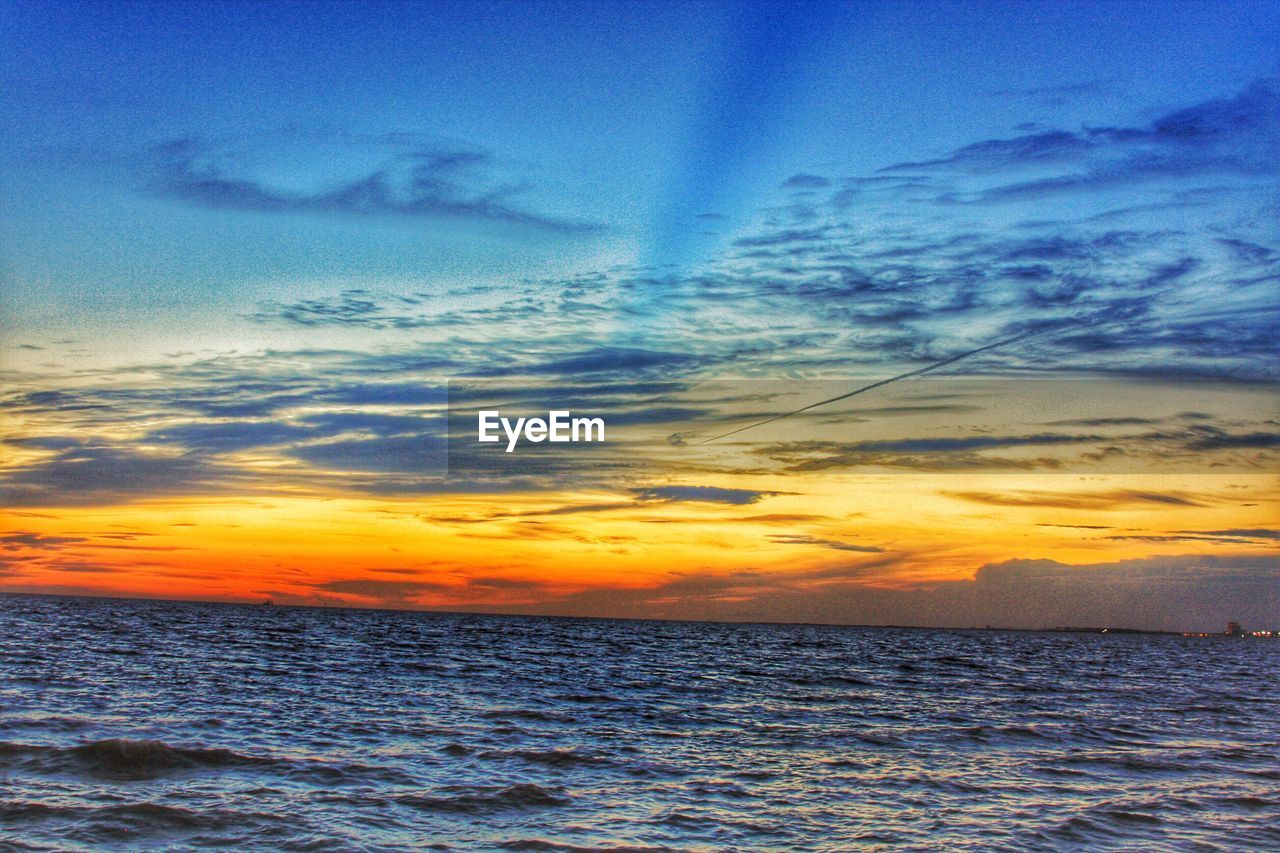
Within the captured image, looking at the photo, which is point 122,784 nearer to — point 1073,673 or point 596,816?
point 596,816

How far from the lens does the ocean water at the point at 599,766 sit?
1409 cm

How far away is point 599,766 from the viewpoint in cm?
1952

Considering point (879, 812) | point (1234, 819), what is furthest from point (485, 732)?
point (1234, 819)

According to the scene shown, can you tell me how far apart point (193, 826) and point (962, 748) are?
54.6 feet

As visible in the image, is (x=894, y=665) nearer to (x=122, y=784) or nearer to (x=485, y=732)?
(x=485, y=732)

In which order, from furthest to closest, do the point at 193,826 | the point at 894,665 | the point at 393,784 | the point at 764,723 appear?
the point at 894,665 < the point at 764,723 < the point at 393,784 < the point at 193,826

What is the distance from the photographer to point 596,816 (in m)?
15.1

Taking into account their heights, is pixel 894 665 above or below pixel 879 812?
Result: below

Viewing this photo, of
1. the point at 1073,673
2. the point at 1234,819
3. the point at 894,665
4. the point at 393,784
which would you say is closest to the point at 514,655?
the point at 894,665

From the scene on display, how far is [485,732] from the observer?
2373 centimetres

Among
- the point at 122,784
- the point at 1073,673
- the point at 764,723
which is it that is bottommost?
the point at 1073,673

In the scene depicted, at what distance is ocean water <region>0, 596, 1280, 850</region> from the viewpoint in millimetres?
14094

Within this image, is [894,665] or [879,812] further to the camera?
[894,665]

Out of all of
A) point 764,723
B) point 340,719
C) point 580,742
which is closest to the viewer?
point 580,742
